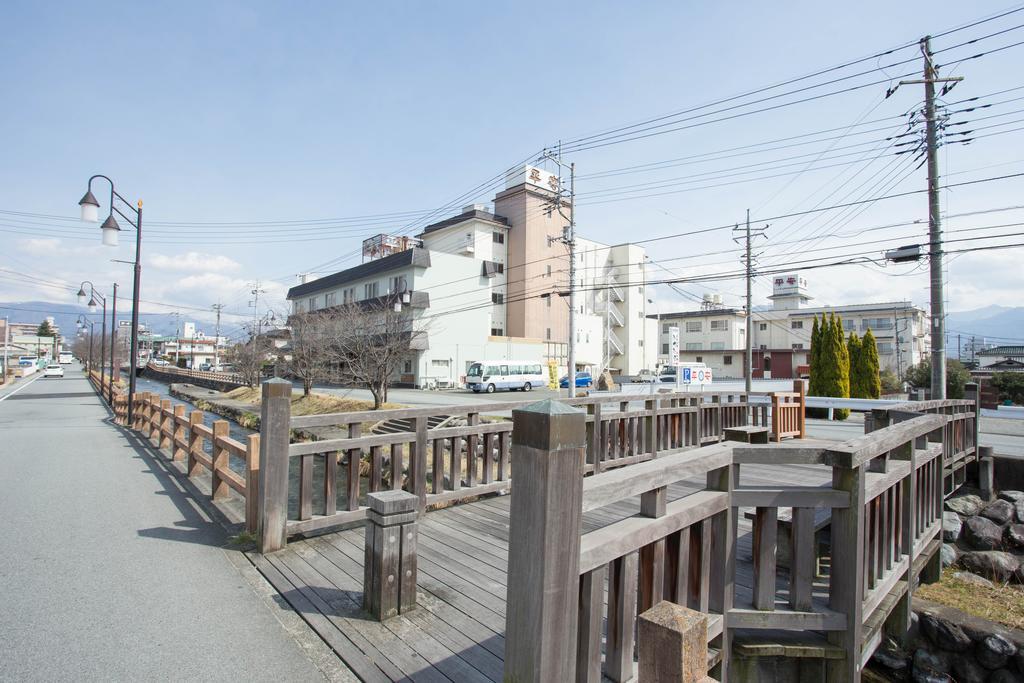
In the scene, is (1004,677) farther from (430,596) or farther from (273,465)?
(273,465)

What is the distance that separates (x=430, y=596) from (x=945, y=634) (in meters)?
5.56

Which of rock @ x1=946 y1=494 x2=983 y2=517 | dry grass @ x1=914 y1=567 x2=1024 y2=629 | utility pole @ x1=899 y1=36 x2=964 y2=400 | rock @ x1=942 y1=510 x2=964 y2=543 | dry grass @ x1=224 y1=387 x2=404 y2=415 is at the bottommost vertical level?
dry grass @ x1=914 y1=567 x2=1024 y2=629

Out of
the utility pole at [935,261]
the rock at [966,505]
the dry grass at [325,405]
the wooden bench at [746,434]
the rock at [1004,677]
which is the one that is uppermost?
the utility pole at [935,261]

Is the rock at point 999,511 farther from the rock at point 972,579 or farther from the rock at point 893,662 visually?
the rock at point 893,662

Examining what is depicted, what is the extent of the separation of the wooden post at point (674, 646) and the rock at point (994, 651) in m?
6.05

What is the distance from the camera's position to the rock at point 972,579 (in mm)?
7069

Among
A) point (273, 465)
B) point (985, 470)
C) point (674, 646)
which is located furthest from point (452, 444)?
point (985, 470)

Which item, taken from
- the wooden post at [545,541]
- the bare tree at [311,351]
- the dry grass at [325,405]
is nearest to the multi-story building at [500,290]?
the bare tree at [311,351]

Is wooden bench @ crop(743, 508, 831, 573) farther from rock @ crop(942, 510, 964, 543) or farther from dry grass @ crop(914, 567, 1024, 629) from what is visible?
rock @ crop(942, 510, 964, 543)

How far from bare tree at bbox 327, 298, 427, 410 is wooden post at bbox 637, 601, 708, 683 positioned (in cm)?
1752

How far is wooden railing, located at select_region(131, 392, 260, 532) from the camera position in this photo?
477cm

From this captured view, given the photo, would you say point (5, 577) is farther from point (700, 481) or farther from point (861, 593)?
point (700, 481)

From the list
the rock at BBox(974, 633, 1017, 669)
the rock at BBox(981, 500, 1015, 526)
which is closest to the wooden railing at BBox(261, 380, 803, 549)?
the rock at BBox(974, 633, 1017, 669)

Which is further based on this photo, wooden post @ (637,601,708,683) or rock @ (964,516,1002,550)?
rock @ (964,516,1002,550)
